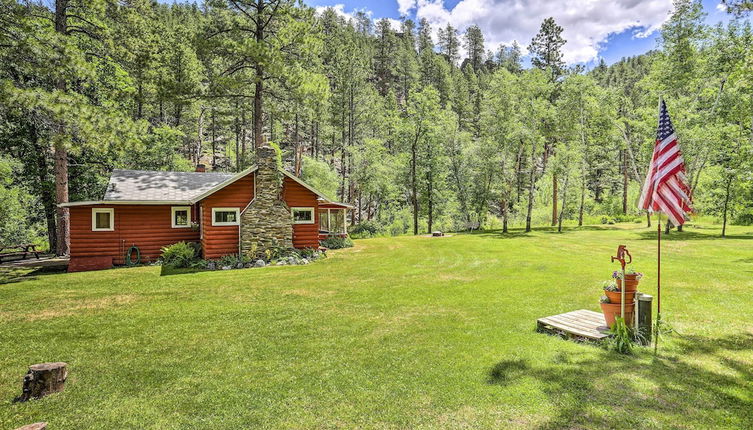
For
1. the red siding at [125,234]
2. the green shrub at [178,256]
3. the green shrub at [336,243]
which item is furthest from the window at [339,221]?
the green shrub at [178,256]

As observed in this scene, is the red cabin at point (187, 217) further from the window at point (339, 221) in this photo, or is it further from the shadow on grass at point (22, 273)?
the window at point (339, 221)

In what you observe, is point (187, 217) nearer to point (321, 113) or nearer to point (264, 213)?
point (264, 213)

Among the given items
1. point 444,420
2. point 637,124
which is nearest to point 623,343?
point 444,420

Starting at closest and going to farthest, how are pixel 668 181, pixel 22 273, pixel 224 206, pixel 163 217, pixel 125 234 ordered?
pixel 668 181, pixel 22 273, pixel 224 206, pixel 125 234, pixel 163 217

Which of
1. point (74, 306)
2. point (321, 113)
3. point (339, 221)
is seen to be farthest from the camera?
point (321, 113)

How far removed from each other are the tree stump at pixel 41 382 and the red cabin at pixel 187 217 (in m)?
11.1

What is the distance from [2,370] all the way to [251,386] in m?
4.01

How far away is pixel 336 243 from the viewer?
22.2m

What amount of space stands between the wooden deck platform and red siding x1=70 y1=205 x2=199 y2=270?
54.5ft

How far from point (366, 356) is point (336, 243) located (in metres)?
16.4

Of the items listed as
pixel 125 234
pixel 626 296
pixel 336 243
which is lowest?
pixel 336 243

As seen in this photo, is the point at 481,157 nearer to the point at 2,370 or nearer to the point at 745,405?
the point at 745,405

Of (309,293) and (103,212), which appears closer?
(309,293)

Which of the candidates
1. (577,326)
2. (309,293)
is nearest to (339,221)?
(309,293)
